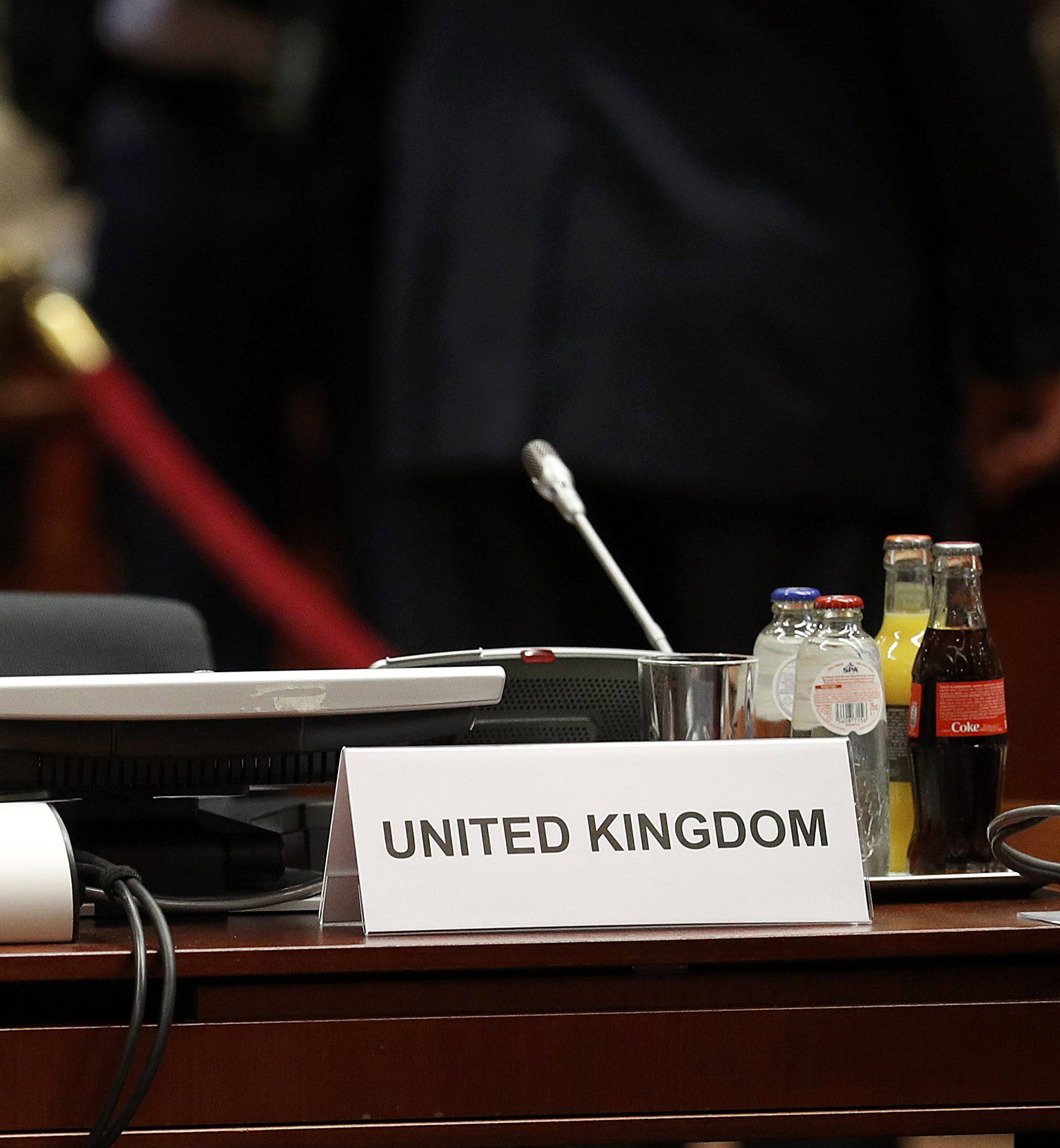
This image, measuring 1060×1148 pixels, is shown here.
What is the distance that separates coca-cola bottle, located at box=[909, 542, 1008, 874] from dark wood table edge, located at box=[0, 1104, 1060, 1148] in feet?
0.44

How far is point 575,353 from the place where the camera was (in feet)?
4.99

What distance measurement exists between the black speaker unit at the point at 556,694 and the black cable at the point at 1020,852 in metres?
0.18

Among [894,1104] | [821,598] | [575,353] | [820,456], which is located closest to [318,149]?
[575,353]

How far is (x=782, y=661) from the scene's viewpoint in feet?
2.45

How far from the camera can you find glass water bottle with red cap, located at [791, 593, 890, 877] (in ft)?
2.28

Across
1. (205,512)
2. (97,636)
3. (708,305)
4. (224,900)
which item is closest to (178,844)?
(224,900)

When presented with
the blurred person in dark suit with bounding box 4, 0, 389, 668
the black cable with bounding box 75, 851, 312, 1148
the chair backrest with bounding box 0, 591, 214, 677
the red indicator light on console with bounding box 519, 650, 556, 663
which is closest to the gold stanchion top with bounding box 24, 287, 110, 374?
the blurred person in dark suit with bounding box 4, 0, 389, 668

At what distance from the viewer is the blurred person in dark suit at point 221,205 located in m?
2.12

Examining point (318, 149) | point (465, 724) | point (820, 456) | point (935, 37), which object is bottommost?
point (465, 724)

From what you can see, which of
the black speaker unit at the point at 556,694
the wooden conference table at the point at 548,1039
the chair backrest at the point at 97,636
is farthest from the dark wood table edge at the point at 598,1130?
the chair backrest at the point at 97,636

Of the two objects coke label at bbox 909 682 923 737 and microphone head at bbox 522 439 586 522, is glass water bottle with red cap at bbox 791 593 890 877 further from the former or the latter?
microphone head at bbox 522 439 586 522

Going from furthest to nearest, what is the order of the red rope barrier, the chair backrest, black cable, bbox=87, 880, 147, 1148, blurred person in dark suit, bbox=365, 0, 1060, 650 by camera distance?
the red rope barrier < blurred person in dark suit, bbox=365, 0, 1060, 650 < the chair backrest < black cable, bbox=87, 880, 147, 1148

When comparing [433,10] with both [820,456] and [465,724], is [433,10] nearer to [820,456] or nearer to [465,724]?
[820,456]

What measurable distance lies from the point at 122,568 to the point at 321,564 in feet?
1.50
